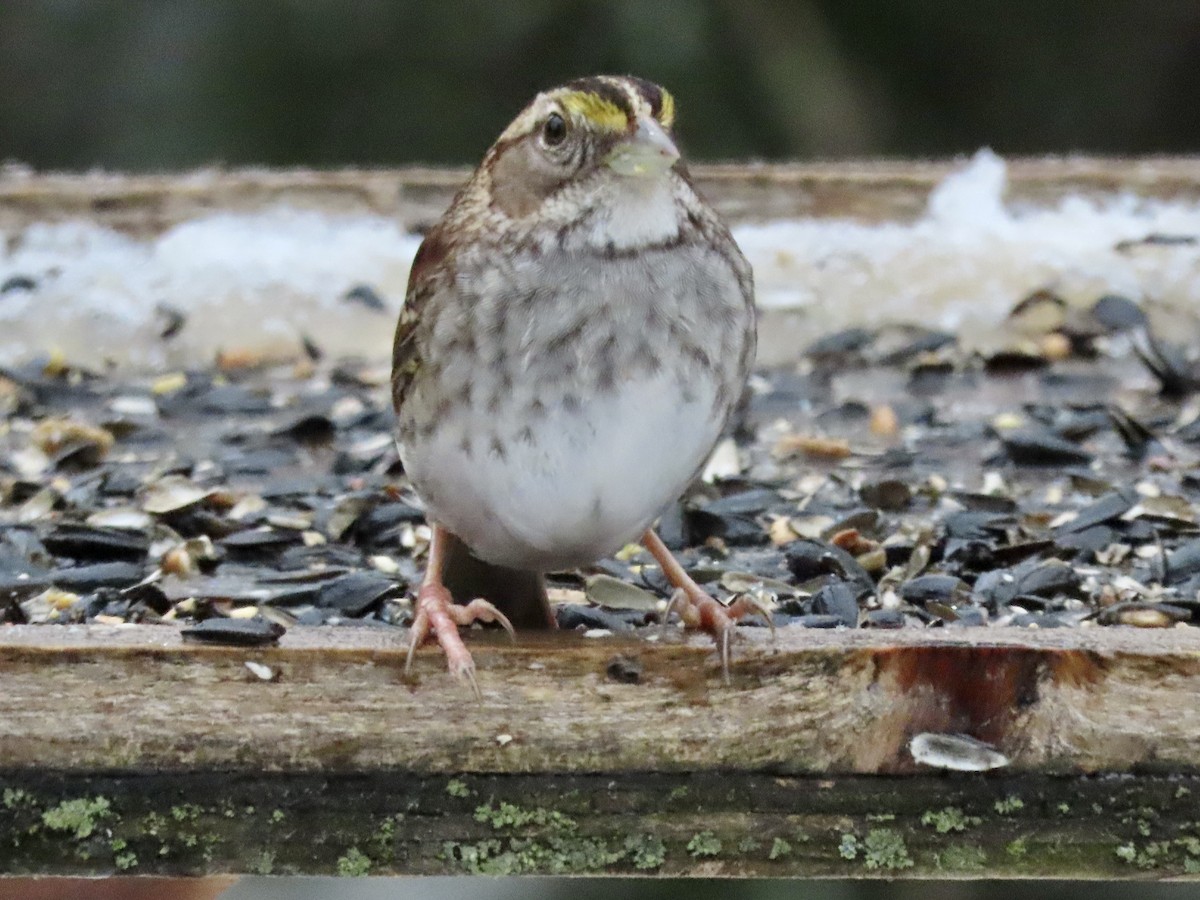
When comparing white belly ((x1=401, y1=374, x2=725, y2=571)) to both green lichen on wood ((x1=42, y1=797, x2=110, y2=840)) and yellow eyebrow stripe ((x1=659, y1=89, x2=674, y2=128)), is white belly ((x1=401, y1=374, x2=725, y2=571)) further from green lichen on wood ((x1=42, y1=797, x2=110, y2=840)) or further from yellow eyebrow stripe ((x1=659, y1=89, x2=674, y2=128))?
green lichen on wood ((x1=42, y1=797, x2=110, y2=840))

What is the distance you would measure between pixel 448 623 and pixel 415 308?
363mm

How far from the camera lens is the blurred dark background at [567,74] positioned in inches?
170

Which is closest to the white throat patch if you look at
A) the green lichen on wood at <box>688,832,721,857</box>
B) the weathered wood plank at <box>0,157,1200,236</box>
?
the green lichen on wood at <box>688,832,721,857</box>

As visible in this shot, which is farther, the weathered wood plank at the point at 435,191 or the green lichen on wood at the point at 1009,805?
the weathered wood plank at the point at 435,191

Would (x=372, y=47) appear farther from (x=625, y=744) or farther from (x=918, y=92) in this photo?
(x=625, y=744)

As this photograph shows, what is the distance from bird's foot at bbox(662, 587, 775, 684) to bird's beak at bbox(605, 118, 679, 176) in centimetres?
42

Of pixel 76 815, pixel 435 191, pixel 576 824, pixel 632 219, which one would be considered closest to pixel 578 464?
pixel 632 219

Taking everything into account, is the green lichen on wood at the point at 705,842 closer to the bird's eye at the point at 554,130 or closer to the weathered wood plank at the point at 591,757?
the weathered wood plank at the point at 591,757

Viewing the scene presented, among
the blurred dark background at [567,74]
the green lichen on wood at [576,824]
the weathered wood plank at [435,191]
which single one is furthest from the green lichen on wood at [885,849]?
the blurred dark background at [567,74]

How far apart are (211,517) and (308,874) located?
2.28 ft

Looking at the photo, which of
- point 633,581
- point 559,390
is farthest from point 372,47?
point 559,390

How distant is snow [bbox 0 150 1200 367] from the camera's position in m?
3.07

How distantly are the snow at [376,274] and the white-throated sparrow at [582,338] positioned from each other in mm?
1158

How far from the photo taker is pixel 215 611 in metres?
2.05
